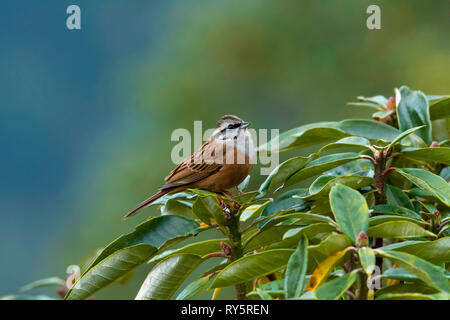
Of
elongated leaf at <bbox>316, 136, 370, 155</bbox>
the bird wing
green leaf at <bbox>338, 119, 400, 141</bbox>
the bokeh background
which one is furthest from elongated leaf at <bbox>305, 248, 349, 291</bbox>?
the bokeh background

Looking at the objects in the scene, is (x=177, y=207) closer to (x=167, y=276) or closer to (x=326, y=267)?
(x=167, y=276)

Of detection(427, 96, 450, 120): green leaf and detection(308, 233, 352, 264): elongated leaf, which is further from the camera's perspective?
detection(427, 96, 450, 120): green leaf

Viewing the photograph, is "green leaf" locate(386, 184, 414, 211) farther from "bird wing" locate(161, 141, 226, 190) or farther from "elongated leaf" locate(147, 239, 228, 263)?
"bird wing" locate(161, 141, 226, 190)

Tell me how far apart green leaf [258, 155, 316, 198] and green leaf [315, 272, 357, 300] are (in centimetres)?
64

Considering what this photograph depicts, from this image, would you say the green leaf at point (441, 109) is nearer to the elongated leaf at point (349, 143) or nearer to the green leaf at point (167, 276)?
the elongated leaf at point (349, 143)

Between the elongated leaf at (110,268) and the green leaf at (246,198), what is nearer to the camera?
the elongated leaf at (110,268)

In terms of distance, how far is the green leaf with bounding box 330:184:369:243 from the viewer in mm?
1474

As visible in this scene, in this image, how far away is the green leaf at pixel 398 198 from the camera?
6.40 feet

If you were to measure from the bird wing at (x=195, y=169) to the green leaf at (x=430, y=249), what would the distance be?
1610mm

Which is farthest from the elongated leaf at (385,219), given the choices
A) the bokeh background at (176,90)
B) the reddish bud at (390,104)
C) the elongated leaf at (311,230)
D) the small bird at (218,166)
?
the bokeh background at (176,90)

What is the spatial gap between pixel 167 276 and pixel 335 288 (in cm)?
61

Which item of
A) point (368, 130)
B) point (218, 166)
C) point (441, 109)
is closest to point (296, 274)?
point (368, 130)

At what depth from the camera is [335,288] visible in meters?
1.34

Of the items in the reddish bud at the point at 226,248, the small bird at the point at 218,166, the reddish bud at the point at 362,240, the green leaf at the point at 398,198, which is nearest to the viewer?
the reddish bud at the point at 362,240
